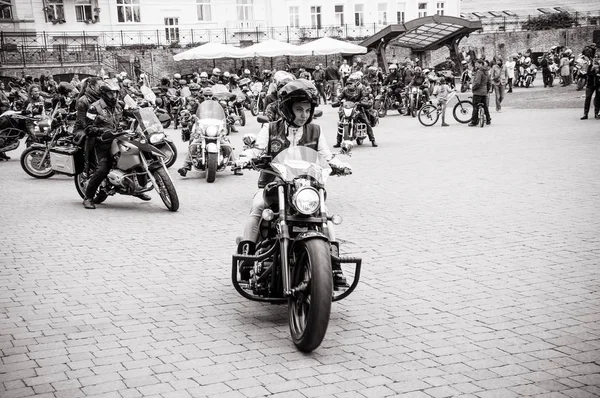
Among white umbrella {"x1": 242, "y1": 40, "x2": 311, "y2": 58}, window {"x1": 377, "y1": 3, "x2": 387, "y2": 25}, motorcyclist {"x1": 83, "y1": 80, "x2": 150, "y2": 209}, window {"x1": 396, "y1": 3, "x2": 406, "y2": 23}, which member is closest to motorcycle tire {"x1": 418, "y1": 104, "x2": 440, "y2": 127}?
motorcyclist {"x1": 83, "y1": 80, "x2": 150, "y2": 209}

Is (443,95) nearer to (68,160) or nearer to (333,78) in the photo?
(333,78)

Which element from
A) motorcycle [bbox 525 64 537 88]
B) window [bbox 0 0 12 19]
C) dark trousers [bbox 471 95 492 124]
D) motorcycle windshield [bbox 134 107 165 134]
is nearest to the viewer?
motorcycle windshield [bbox 134 107 165 134]

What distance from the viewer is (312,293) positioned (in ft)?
14.3

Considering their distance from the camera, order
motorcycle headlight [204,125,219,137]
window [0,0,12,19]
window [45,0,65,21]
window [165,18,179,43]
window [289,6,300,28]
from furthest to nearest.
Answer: window [289,6,300,28], window [165,18,179,43], window [45,0,65,21], window [0,0,12,19], motorcycle headlight [204,125,219,137]

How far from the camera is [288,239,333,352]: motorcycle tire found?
14.2 ft

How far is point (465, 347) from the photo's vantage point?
15.4ft

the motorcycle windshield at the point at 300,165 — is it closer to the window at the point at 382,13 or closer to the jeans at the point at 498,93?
the jeans at the point at 498,93

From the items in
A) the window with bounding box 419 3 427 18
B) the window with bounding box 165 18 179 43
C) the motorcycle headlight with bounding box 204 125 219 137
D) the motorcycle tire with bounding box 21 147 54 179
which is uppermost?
the window with bounding box 419 3 427 18

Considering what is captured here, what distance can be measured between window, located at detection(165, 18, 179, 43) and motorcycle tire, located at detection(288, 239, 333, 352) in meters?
49.1

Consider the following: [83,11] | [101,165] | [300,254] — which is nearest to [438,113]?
[101,165]

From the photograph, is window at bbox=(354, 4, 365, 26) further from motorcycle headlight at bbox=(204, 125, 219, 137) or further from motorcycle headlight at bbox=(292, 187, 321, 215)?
motorcycle headlight at bbox=(292, 187, 321, 215)

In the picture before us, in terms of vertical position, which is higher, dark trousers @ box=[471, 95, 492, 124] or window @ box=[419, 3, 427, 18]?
window @ box=[419, 3, 427, 18]

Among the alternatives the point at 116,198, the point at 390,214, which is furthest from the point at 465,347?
the point at 116,198

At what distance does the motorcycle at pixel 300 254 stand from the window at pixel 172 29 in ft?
159
